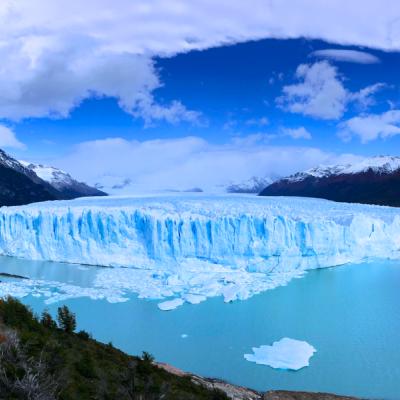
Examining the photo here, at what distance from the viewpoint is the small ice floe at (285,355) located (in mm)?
6930

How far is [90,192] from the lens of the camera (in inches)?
2068

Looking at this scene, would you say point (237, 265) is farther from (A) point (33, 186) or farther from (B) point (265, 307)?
(A) point (33, 186)

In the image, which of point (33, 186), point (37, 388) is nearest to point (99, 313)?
point (37, 388)

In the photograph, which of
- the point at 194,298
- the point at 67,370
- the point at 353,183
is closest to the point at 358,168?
the point at 353,183

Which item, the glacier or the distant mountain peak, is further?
the distant mountain peak

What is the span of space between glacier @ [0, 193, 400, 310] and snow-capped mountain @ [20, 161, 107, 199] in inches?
1341

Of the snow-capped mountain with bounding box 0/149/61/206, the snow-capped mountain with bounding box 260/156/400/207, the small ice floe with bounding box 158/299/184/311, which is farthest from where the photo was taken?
the snow-capped mountain with bounding box 0/149/61/206

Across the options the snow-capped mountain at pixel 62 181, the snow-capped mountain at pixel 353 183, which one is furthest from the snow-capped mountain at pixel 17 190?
the snow-capped mountain at pixel 353 183

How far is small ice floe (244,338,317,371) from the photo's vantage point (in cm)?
693

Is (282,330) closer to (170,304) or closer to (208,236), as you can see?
(170,304)

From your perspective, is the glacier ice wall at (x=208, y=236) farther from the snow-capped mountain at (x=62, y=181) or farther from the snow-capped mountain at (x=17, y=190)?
the snow-capped mountain at (x=62, y=181)

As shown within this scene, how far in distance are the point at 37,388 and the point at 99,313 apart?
710 cm

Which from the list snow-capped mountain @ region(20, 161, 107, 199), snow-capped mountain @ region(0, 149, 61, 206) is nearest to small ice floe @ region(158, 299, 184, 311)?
snow-capped mountain @ region(0, 149, 61, 206)

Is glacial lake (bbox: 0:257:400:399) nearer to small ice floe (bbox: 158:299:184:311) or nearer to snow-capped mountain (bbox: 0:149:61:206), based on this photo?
small ice floe (bbox: 158:299:184:311)
